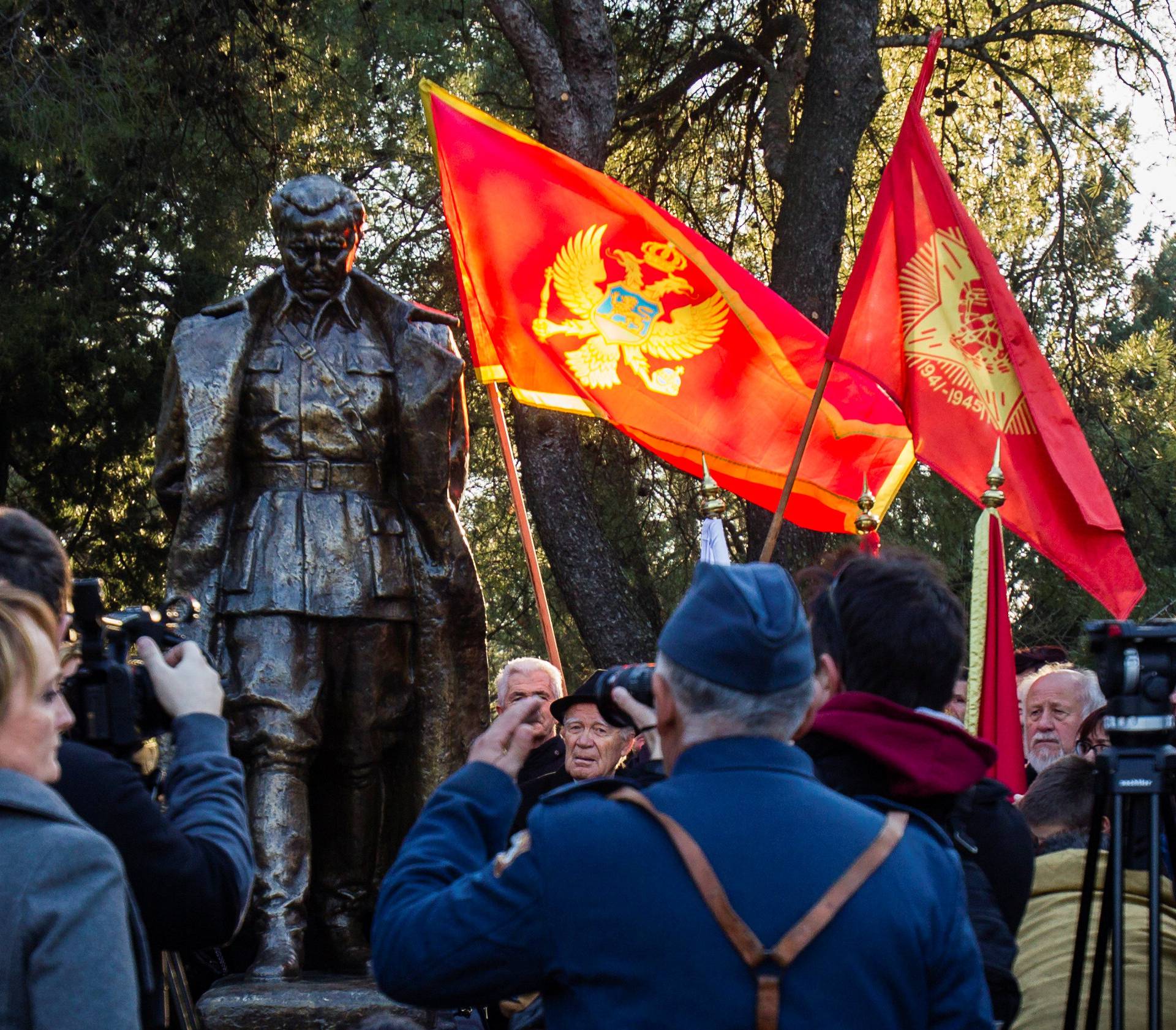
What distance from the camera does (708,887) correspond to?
1951mm

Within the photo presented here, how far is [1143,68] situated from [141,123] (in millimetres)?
5408

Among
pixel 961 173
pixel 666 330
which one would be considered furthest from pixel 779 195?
pixel 666 330

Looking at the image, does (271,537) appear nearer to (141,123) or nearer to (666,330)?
(666,330)

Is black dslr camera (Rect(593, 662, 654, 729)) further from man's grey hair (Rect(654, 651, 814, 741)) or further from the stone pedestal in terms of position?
the stone pedestal

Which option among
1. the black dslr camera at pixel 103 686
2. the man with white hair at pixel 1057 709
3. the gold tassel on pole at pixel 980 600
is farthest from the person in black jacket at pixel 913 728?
the man with white hair at pixel 1057 709

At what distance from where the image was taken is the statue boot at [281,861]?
195 inches

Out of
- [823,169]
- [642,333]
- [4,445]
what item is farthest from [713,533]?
[4,445]

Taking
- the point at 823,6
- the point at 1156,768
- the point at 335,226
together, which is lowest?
the point at 1156,768

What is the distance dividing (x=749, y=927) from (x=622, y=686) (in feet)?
1.95

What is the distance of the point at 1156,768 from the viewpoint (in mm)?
2918

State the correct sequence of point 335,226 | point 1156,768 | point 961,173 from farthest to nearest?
point 961,173
point 335,226
point 1156,768

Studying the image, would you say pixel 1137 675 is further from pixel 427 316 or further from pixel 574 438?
pixel 574 438

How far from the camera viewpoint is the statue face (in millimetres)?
5250

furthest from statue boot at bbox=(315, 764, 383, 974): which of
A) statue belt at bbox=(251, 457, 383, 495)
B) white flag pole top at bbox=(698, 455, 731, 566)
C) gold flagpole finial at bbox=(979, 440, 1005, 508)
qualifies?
gold flagpole finial at bbox=(979, 440, 1005, 508)
